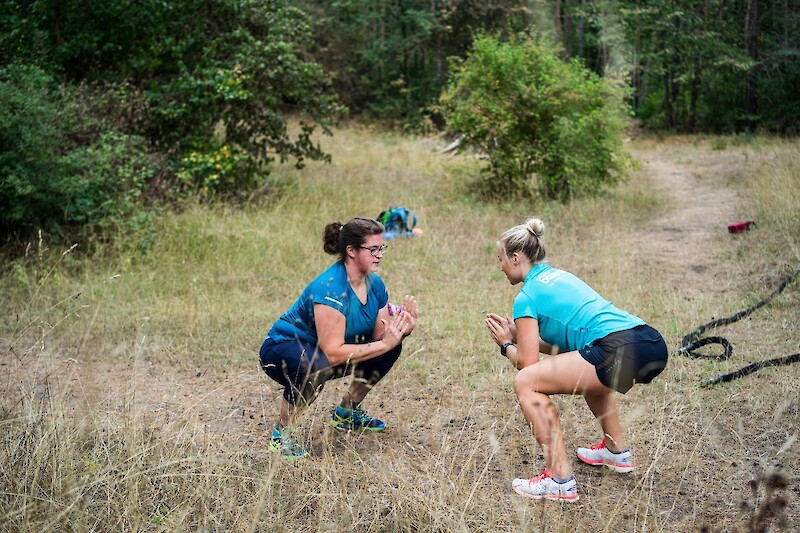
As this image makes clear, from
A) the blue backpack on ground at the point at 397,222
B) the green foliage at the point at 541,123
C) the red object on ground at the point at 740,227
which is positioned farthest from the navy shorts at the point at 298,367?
the green foliage at the point at 541,123

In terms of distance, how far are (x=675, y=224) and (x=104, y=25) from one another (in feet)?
27.4

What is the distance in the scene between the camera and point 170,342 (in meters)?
6.51

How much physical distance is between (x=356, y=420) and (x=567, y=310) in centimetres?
150

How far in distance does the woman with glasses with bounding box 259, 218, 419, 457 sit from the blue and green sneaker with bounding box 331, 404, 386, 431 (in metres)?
0.07

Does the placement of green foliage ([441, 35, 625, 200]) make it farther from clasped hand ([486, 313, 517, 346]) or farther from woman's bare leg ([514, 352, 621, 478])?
woman's bare leg ([514, 352, 621, 478])

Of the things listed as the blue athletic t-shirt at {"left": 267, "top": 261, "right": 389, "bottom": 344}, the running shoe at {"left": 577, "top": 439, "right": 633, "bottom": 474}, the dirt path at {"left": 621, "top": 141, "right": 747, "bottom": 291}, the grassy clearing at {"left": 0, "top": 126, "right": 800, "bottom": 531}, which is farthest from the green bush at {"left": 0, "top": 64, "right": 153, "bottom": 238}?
the running shoe at {"left": 577, "top": 439, "right": 633, "bottom": 474}

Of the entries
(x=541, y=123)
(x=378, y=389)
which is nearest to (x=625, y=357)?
(x=378, y=389)

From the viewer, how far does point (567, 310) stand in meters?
3.93

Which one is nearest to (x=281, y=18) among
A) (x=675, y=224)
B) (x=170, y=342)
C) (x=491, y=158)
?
(x=491, y=158)

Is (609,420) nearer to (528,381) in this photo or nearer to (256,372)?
(528,381)

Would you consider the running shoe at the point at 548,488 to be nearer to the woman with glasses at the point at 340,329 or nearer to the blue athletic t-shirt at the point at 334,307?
the woman with glasses at the point at 340,329

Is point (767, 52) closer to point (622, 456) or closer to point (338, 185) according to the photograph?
point (338, 185)

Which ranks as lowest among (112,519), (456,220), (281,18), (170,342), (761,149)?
(761,149)

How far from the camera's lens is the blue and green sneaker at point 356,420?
468 centimetres
